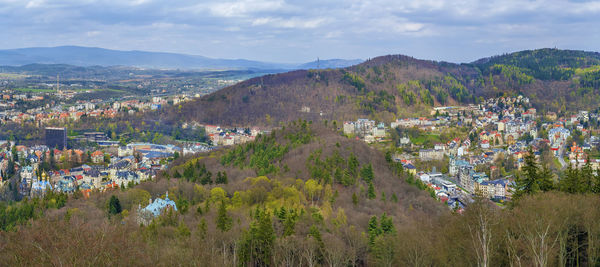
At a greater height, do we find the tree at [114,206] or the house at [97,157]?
the tree at [114,206]

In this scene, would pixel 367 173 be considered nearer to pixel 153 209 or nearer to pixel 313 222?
pixel 313 222

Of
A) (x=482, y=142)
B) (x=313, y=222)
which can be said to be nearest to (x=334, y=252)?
(x=313, y=222)

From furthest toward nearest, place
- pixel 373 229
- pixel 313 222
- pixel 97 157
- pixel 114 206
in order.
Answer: pixel 97 157
pixel 114 206
pixel 313 222
pixel 373 229

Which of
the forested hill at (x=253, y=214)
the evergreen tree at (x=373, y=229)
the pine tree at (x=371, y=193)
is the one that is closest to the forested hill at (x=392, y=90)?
the forested hill at (x=253, y=214)

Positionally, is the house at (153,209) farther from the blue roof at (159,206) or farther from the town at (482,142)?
the town at (482,142)

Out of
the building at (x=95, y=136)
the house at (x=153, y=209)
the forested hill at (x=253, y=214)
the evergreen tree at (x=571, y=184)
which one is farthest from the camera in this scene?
the building at (x=95, y=136)

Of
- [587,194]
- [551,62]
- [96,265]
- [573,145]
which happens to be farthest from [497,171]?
[551,62]

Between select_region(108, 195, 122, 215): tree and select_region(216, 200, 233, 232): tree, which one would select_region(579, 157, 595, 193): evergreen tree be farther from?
select_region(108, 195, 122, 215): tree
